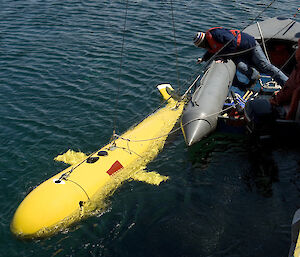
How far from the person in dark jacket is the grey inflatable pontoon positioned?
0.41 m

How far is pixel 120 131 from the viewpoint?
897 centimetres

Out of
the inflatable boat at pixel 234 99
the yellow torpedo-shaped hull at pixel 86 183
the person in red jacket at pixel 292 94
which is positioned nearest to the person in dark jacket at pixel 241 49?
the inflatable boat at pixel 234 99

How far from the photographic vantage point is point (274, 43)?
36.2ft

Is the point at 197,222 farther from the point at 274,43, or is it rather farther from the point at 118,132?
the point at 274,43

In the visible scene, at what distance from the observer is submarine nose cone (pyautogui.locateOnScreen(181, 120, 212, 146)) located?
7724mm

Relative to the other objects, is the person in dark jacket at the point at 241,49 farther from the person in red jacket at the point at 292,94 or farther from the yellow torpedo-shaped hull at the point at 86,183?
the yellow torpedo-shaped hull at the point at 86,183

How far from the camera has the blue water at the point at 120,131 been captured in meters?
6.08

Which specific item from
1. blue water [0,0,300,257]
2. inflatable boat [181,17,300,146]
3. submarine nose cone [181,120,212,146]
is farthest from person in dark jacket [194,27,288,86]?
submarine nose cone [181,120,212,146]

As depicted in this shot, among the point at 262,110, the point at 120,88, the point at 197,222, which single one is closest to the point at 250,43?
the point at 262,110

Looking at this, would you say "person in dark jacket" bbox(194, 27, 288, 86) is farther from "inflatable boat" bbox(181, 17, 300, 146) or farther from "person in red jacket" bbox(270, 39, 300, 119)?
"person in red jacket" bbox(270, 39, 300, 119)

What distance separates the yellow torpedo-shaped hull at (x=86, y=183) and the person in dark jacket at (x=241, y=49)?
2474mm

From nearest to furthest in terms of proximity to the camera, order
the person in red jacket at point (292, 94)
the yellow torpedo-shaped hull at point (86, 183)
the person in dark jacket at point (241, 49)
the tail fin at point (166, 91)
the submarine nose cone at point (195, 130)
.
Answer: the yellow torpedo-shaped hull at point (86, 183) → the person in red jacket at point (292, 94) → the submarine nose cone at point (195, 130) → the person in dark jacket at point (241, 49) → the tail fin at point (166, 91)

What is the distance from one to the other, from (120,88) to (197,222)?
5.68m

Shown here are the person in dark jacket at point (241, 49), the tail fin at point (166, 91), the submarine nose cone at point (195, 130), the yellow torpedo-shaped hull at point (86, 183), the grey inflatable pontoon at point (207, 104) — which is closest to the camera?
the yellow torpedo-shaped hull at point (86, 183)
